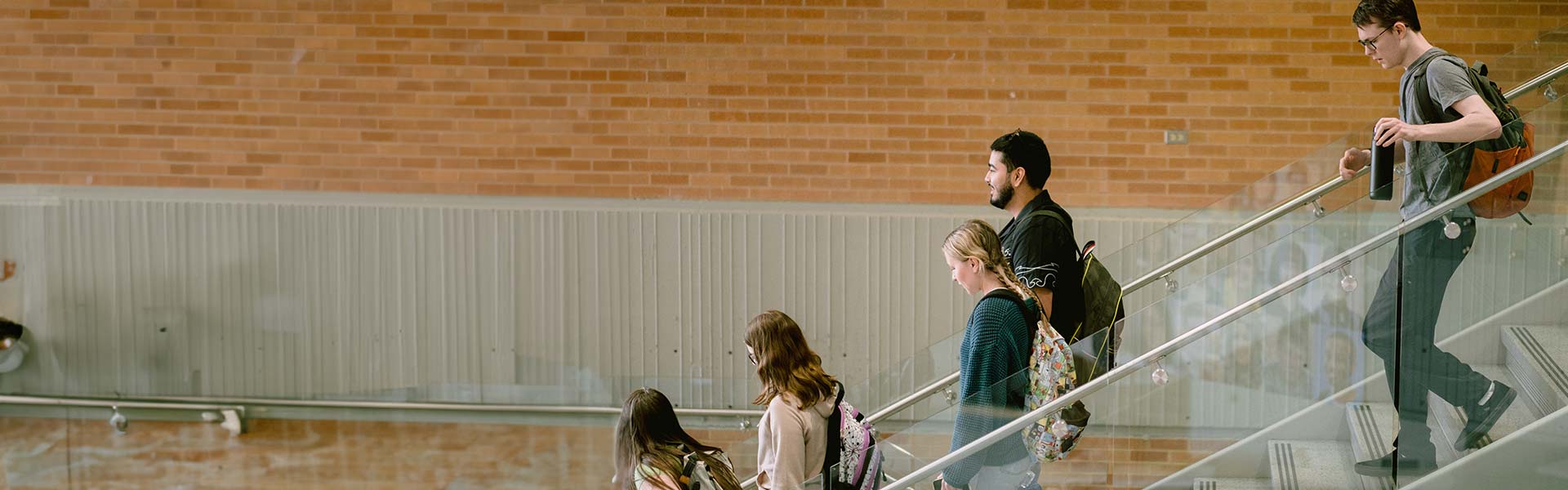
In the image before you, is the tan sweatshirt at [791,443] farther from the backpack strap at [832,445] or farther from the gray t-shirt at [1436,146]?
the gray t-shirt at [1436,146]

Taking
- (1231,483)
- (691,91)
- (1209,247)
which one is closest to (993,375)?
(1231,483)

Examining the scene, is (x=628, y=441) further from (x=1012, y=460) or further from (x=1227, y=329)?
(x=1227, y=329)

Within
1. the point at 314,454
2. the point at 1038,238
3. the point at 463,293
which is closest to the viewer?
the point at 1038,238

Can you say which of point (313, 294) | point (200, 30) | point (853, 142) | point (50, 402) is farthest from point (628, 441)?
point (50, 402)

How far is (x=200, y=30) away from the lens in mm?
6609

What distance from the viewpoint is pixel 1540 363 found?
3207 millimetres

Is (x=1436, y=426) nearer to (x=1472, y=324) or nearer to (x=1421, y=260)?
(x=1472, y=324)

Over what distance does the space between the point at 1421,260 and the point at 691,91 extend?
3775 millimetres

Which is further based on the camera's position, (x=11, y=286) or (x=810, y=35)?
(x=11, y=286)

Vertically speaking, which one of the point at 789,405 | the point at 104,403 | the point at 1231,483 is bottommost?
the point at 104,403

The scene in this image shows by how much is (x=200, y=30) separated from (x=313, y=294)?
1.38 metres

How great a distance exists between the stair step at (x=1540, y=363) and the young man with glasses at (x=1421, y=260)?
6cm

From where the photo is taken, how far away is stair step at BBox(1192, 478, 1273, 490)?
360 cm

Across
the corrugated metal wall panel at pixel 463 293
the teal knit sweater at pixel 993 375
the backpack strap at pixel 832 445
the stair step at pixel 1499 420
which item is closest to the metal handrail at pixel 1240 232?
the stair step at pixel 1499 420
